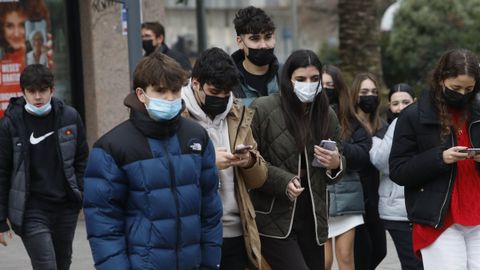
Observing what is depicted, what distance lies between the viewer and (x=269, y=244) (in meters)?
6.02

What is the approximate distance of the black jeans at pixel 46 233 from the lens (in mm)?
6840

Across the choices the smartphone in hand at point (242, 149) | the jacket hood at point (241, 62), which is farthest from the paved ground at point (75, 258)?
the smartphone in hand at point (242, 149)

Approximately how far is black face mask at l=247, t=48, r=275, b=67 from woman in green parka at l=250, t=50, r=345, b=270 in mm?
249

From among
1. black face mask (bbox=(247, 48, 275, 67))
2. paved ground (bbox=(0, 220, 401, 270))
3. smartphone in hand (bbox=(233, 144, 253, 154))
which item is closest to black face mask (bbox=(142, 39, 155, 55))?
paved ground (bbox=(0, 220, 401, 270))

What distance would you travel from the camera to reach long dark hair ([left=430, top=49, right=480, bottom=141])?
19.3 ft

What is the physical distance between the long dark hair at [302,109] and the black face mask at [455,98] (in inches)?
28.8

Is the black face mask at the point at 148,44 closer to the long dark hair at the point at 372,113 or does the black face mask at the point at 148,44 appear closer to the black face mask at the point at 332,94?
the long dark hair at the point at 372,113

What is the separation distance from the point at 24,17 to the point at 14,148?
16.0ft

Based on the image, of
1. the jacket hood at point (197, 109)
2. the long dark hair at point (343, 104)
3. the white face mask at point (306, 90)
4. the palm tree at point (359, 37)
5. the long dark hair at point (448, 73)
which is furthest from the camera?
the palm tree at point (359, 37)

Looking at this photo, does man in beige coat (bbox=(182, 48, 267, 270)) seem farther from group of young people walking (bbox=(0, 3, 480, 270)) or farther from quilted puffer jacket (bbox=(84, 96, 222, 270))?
quilted puffer jacket (bbox=(84, 96, 222, 270))

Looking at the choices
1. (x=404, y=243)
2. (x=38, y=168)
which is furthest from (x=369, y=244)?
(x=38, y=168)

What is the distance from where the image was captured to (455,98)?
5.91 m

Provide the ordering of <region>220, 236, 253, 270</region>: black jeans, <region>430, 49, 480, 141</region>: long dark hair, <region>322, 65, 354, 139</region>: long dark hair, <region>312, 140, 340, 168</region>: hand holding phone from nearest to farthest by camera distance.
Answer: <region>220, 236, 253, 270</region>: black jeans < <region>430, 49, 480, 141</region>: long dark hair < <region>312, 140, 340, 168</region>: hand holding phone < <region>322, 65, 354, 139</region>: long dark hair

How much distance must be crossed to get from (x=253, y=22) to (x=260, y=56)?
0.71 ft
